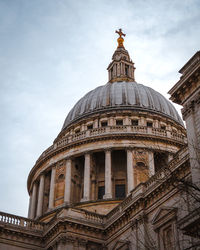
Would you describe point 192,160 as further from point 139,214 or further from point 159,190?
point 139,214

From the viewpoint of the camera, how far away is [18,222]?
3469cm

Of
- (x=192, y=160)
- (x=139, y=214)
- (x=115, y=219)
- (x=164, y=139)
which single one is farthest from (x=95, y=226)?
(x=164, y=139)

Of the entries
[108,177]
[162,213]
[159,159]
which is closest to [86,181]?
[108,177]

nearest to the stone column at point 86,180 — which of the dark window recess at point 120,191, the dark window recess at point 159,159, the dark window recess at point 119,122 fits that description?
the dark window recess at point 120,191

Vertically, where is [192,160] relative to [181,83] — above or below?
below

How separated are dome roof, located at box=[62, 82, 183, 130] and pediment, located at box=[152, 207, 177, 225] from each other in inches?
1040

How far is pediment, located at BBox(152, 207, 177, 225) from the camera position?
2570 cm

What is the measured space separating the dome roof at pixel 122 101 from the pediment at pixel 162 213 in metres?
26.4

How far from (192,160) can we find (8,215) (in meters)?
18.0

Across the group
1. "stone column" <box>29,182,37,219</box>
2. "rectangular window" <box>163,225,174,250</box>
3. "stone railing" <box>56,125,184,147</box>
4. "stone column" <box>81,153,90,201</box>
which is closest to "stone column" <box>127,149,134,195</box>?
"stone railing" <box>56,125,184,147</box>

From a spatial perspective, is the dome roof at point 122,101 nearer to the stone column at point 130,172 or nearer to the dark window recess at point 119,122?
the dark window recess at point 119,122

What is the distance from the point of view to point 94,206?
135ft

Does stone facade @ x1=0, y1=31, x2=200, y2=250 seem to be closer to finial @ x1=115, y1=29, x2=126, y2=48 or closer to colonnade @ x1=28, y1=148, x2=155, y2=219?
colonnade @ x1=28, y1=148, x2=155, y2=219

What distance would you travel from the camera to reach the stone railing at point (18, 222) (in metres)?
34.2
